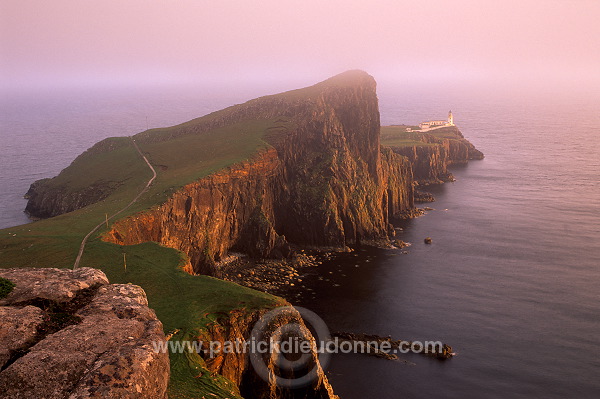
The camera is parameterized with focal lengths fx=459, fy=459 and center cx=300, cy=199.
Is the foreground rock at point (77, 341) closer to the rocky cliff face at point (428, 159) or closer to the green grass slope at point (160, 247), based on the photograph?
the green grass slope at point (160, 247)

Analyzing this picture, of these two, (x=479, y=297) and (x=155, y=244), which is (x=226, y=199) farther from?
(x=479, y=297)

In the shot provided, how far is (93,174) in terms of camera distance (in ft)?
363

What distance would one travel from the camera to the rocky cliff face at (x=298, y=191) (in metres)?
78.8

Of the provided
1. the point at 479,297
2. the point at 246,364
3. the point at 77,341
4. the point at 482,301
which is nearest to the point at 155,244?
the point at 246,364

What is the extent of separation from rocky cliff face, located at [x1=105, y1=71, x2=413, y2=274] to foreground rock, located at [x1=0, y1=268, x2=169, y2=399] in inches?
1705

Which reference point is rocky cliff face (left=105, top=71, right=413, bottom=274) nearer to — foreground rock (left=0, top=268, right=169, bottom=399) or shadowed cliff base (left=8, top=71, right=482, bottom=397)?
shadowed cliff base (left=8, top=71, right=482, bottom=397)

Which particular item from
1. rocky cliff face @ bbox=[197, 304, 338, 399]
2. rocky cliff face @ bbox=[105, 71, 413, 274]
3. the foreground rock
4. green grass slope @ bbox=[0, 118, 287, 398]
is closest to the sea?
rocky cliff face @ bbox=[105, 71, 413, 274]

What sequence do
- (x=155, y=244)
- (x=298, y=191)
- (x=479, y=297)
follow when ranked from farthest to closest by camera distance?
1. (x=298, y=191)
2. (x=479, y=297)
3. (x=155, y=244)

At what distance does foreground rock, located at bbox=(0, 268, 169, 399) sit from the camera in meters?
14.7

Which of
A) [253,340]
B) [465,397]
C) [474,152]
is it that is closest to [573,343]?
[465,397]

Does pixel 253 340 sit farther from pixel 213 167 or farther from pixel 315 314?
pixel 213 167

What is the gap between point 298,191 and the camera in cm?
10000

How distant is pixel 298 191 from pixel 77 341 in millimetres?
84159

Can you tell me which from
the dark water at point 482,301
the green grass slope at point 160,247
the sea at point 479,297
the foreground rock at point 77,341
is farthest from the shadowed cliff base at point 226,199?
the foreground rock at point 77,341
